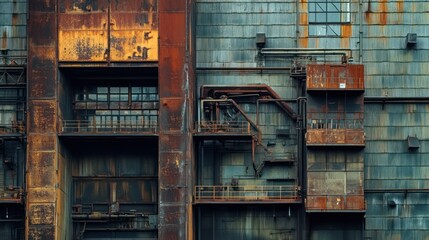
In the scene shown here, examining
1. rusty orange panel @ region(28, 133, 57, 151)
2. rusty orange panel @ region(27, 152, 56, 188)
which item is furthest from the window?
rusty orange panel @ region(27, 152, 56, 188)

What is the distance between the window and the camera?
229ft

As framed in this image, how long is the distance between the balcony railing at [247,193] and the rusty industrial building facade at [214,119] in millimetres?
97

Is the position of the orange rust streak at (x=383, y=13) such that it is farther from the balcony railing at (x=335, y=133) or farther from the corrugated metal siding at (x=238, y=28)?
the balcony railing at (x=335, y=133)

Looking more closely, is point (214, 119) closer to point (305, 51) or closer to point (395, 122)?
point (305, 51)

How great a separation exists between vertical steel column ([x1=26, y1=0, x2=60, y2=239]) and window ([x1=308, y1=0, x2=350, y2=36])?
577 inches

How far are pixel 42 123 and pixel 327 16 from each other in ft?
56.7

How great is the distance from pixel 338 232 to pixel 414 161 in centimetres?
601

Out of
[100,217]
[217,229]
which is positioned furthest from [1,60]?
[217,229]

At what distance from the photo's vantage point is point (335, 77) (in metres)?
66.3

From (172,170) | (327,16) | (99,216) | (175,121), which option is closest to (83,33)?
(175,121)

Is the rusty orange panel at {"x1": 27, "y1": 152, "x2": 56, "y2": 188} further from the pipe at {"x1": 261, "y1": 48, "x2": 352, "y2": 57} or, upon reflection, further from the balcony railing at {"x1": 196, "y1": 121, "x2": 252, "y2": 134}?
the pipe at {"x1": 261, "y1": 48, "x2": 352, "y2": 57}

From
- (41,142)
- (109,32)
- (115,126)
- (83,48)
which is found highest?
(109,32)

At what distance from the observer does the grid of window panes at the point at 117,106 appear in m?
68.9

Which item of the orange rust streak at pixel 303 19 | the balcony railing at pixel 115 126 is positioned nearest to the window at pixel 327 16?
the orange rust streak at pixel 303 19
